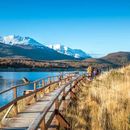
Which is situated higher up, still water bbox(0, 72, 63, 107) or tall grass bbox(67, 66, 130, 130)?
tall grass bbox(67, 66, 130, 130)

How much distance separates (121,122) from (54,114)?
196 centimetres

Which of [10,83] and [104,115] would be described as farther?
[10,83]

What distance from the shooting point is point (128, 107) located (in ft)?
43.2

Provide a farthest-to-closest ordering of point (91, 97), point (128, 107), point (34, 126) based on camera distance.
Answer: point (91, 97)
point (128, 107)
point (34, 126)

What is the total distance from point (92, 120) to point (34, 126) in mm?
6211

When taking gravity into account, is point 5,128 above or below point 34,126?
below

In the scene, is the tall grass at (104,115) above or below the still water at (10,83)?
above

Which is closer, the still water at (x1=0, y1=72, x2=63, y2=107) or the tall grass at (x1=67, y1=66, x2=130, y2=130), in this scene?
the tall grass at (x1=67, y1=66, x2=130, y2=130)

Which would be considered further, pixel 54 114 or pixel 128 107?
pixel 128 107

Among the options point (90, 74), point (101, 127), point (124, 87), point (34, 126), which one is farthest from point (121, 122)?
point (90, 74)

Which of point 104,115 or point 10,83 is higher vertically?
point 104,115

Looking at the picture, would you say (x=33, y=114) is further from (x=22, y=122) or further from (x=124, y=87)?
(x=124, y=87)

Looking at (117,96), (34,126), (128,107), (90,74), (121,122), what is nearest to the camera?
(34,126)

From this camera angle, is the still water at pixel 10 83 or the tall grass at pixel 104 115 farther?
the still water at pixel 10 83
